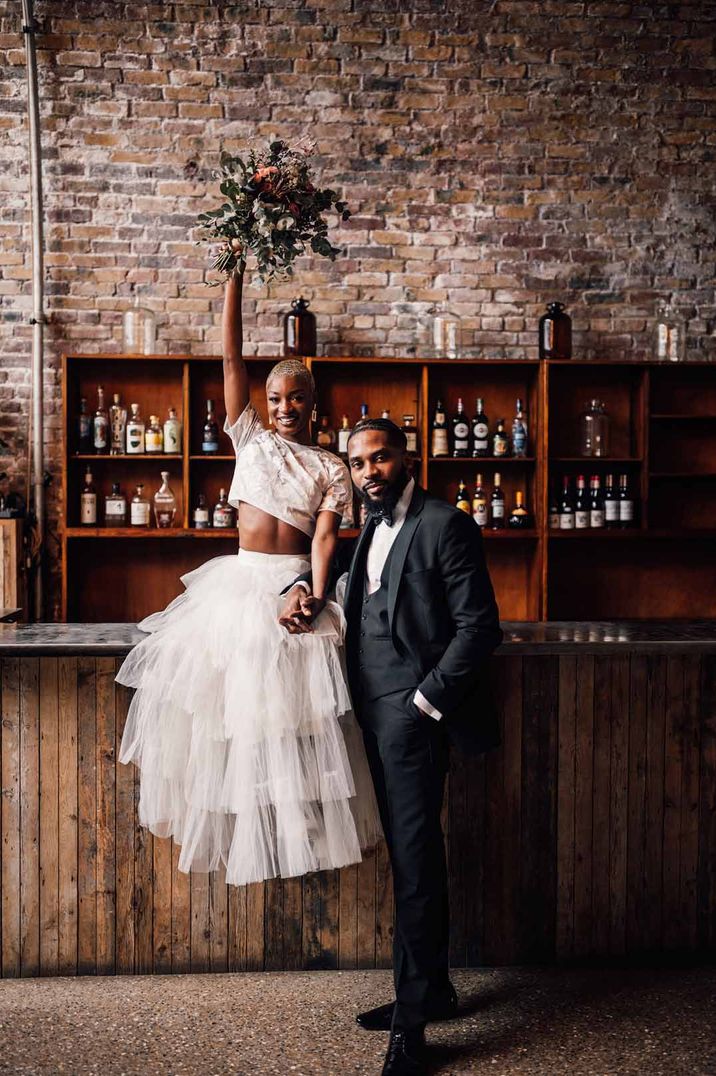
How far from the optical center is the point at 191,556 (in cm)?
497

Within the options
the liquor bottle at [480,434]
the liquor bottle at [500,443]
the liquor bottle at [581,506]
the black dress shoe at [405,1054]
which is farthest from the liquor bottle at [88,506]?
the black dress shoe at [405,1054]

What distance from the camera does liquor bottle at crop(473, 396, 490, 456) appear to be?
4836 millimetres

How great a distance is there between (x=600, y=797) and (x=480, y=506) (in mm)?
2326

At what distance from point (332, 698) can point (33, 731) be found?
93cm

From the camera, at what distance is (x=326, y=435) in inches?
188

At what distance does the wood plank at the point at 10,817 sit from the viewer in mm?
2650

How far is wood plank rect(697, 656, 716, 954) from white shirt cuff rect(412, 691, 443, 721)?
1.04m

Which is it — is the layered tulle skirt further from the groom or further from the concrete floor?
the concrete floor

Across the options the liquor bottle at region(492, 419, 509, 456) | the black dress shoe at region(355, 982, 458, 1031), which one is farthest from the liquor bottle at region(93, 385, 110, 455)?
the black dress shoe at region(355, 982, 458, 1031)

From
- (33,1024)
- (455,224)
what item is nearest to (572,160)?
(455,224)

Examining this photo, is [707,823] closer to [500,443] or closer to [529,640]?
[529,640]

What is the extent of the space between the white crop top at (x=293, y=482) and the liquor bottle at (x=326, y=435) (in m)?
2.04

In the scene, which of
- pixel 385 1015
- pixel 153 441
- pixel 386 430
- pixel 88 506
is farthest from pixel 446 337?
pixel 385 1015

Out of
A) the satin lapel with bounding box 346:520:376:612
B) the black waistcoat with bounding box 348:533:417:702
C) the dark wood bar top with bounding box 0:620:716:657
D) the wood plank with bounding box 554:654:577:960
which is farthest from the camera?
the wood plank with bounding box 554:654:577:960
